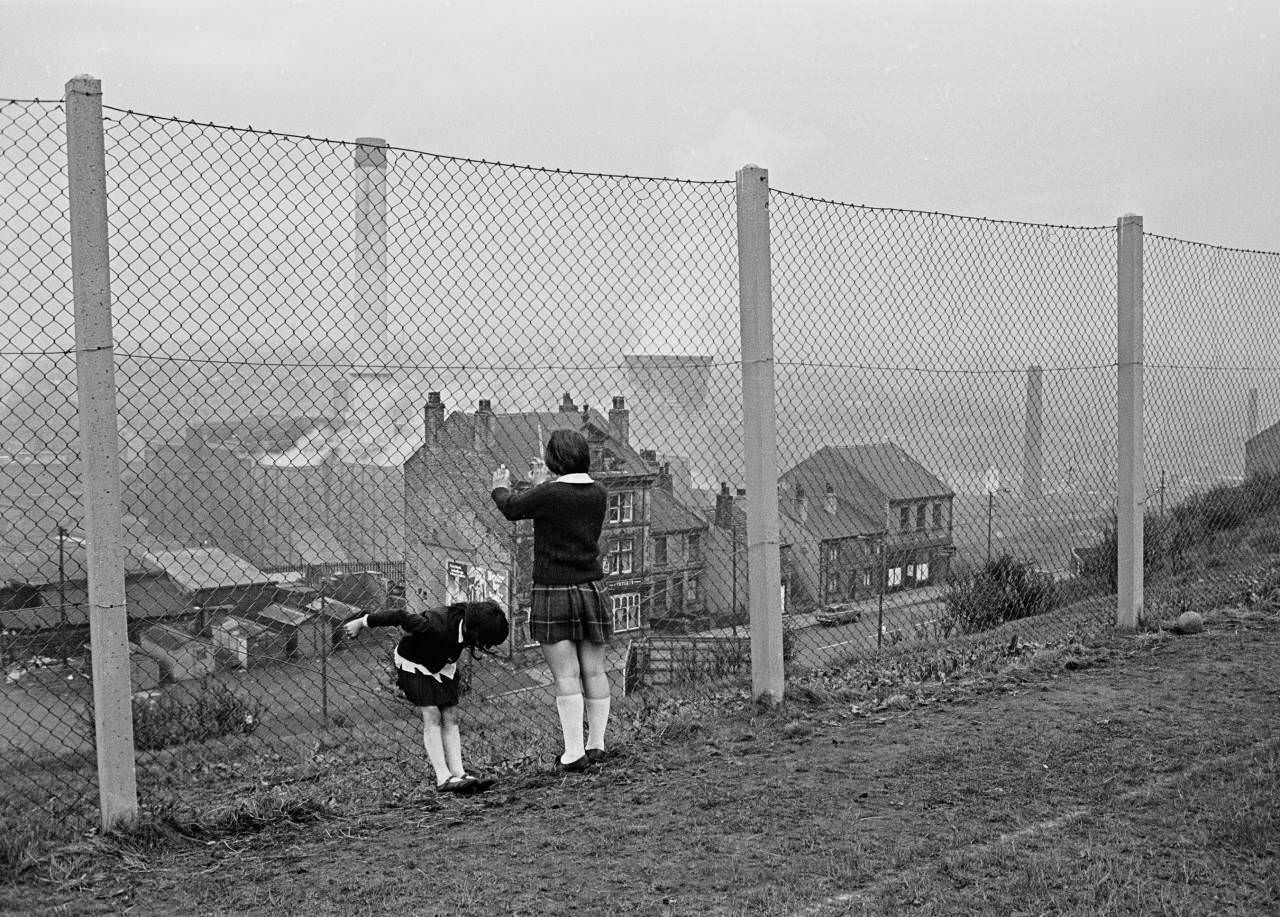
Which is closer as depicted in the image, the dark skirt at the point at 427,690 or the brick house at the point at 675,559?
the dark skirt at the point at 427,690

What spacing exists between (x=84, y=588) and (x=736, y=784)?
8.63ft

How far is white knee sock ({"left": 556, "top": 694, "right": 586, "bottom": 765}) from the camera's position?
5.01 m

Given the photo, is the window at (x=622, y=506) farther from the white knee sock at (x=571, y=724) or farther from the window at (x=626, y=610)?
the white knee sock at (x=571, y=724)

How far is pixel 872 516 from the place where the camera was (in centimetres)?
678

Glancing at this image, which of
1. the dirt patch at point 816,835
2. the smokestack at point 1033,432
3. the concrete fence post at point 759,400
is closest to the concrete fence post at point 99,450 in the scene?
the dirt patch at point 816,835

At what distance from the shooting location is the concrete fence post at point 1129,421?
25.2ft

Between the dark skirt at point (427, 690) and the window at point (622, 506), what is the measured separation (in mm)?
1219

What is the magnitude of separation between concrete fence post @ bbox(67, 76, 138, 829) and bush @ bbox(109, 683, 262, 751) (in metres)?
0.57

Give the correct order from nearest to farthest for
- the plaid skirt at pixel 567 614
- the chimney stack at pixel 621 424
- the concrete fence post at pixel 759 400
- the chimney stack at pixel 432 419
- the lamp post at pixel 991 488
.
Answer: the chimney stack at pixel 432 419 → the plaid skirt at pixel 567 614 → the chimney stack at pixel 621 424 → the concrete fence post at pixel 759 400 → the lamp post at pixel 991 488

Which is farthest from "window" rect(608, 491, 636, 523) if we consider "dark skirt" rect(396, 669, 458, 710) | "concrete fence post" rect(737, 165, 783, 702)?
"dark skirt" rect(396, 669, 458, 710)

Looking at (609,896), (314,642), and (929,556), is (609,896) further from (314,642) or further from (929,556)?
(929,556)

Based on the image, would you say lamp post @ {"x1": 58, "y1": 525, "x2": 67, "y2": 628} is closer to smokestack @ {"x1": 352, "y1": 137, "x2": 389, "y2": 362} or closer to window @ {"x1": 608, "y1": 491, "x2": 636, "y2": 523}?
smokestack @ {"x1": 352, "y1": 137, "x2": 389, "y2": 362}

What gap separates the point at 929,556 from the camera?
7086mm

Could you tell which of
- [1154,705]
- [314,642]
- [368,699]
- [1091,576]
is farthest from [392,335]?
[1091,576]
